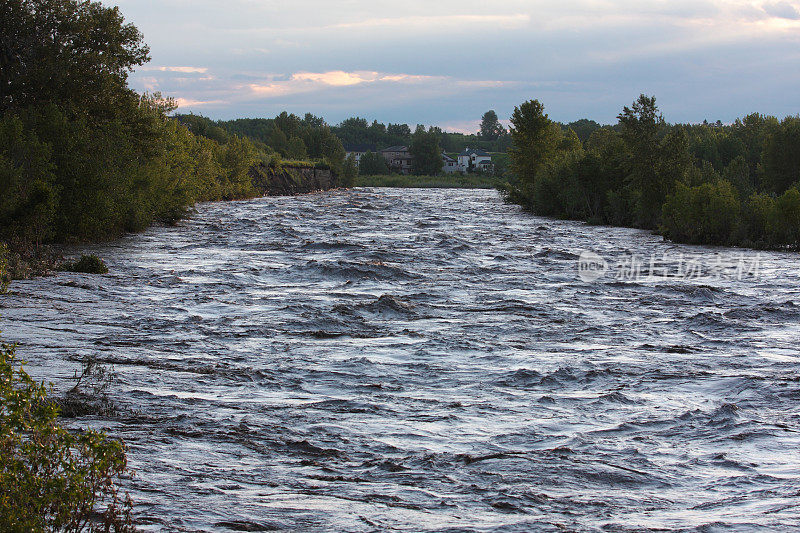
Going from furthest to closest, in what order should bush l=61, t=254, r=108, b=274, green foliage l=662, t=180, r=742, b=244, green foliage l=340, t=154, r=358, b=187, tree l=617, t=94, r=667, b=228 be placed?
green foliage l=340, t=154, r=358, b=187 < tree l=617, t=94, r=667, b=228 < green foliage l=662, t=180, r=742, b=244 < bush l=61, t=254, r=108, b=274

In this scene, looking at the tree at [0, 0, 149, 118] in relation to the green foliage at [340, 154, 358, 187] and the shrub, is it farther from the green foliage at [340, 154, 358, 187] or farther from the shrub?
the green foliage at [340, 154, 358, 187]

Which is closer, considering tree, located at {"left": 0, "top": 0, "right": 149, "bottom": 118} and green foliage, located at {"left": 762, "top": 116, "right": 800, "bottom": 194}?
tree, located at {"left": 0, "top": 0, "right": 149, "bottom": 118}

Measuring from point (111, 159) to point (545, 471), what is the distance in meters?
26.5

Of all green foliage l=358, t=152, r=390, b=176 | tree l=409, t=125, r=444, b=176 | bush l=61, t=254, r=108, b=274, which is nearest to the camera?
bush l=61, t=254, r=108, b=274

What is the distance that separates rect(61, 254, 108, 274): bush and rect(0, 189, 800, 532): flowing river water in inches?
26.5

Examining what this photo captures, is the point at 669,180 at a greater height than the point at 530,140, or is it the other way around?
the point at 530,140

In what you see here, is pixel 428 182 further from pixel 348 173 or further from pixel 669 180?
pixel 669 180

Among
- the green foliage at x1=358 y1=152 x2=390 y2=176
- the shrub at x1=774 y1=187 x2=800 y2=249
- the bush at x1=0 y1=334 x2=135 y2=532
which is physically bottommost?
the bush at x1=0 y1=334 x2=135 y2=532

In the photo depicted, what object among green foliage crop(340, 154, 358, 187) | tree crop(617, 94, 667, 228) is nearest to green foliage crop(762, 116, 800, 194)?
tree crop(617, 94, 667, 228)

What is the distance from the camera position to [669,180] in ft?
137

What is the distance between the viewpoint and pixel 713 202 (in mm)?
32812

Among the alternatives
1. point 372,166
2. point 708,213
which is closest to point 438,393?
point 708,213

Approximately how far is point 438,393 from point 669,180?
35047 mm

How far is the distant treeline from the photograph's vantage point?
32.4 meters
